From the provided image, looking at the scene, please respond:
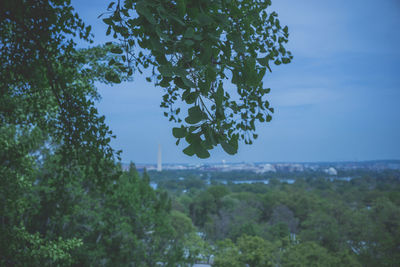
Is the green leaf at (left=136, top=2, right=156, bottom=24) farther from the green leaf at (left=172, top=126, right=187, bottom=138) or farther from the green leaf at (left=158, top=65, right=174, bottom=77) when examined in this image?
the green leaf at (left=172, top=126, right=187, bottom=138)

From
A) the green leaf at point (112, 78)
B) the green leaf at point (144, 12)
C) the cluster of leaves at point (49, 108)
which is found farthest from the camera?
the cluster of leaves at point (49, 108)

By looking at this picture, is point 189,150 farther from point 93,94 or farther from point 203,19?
point 93,94

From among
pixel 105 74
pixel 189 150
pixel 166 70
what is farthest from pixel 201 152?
pixel 105 74

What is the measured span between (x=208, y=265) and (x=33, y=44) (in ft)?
58.8

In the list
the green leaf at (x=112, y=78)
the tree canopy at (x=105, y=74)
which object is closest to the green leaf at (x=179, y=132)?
the tree canopy at (x=105, y=74)

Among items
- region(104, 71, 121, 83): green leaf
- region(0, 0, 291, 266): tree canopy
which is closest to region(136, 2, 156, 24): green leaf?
region(0, 0, 291, 266): tree canopy

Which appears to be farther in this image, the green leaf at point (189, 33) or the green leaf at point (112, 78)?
the green leaf at point (112, 78)

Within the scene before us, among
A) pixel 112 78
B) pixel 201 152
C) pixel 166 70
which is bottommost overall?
pixel 201 152

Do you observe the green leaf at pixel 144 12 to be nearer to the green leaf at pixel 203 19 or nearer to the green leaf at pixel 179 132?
the green leaf at pixel 203 19

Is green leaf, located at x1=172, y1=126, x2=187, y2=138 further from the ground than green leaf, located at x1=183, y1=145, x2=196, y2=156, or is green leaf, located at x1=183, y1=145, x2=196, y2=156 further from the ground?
green leaf, located at x1=172, y1=126, x2=187, y2=138

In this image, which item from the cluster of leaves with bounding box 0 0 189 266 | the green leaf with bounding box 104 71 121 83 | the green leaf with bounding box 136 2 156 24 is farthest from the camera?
the cluster of leaves with bounding box 0 0 189 266

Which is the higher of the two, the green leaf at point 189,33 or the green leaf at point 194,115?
the green leaf at point 189,33

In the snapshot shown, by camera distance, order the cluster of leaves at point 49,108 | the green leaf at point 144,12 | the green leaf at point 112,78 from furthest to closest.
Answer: the cluster of leaves at point 49,108 < the green leaf at point 112,78 < the green leaf at point 144,12

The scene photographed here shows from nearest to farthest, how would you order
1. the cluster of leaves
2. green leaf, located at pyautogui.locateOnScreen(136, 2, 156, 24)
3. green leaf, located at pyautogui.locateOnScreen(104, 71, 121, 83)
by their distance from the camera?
green leaf, located at pyautogui.locateOnScreen(136, 2, 156, 24)
green leaf, located at pyautogui.locateOnScreen(104, 71, 121, 83)
the cluster of leaves
